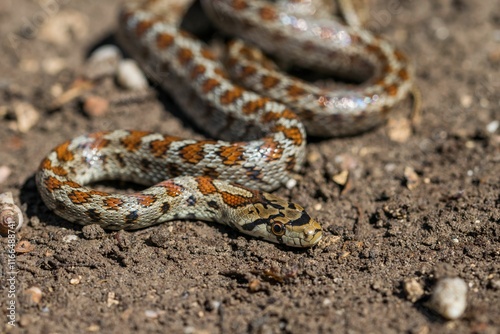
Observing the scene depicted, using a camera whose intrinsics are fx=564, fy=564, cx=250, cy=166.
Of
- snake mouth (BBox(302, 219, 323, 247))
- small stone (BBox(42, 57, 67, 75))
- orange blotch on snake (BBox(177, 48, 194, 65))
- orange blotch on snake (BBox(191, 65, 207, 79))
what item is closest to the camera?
snake mouth (BBox(302, 219, 323, 247))

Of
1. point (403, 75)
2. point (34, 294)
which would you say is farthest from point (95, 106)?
point (403, 75)

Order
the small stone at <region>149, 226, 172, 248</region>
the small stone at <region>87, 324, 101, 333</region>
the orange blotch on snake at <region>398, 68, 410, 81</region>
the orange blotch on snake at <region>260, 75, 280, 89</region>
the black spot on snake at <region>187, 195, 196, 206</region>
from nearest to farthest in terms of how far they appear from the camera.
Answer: the small stone at <region>87, 324, 101, 333</region> → the small stone at <region>149, 226, 172, 248</region> → the black spot on snake at <region>187, 195, 196, 206</region> → the orange blotch on snake at <region>260, 75, 280, 89</region> → the orange blotch on snake at <region>398, 68, 410, 81</region>

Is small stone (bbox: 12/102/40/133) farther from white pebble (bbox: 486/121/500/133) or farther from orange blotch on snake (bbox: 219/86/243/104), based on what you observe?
white pebble (bbox: 486/121/500/133)

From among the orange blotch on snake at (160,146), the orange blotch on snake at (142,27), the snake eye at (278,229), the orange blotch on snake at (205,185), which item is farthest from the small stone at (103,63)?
the snake eye at (278,229)

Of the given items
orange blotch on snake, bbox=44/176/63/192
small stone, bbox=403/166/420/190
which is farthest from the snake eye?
orange blotch on snake, bbox=44/176/63/192

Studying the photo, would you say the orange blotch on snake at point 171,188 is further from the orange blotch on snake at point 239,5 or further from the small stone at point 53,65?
the small stone at point 53,65
